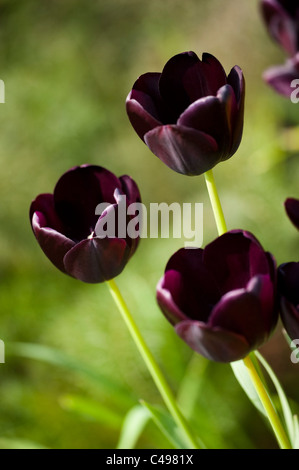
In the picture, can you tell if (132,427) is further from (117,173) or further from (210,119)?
(117,173)

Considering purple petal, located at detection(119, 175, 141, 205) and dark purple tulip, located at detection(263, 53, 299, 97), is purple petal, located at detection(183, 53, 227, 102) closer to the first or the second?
purple petal, located at detection(119, 175, 141, 205)

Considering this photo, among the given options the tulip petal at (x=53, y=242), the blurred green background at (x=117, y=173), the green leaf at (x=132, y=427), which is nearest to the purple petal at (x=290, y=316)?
the tulip petal at (x=53, y=242)

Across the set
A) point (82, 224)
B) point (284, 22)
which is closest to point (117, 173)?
point (284, 22)

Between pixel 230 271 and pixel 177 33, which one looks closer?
pixel 230 271

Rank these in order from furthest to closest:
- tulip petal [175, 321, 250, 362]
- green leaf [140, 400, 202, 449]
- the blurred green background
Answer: the blurred green background → green leaf [140, 400, 202, 449] → tulip petal [175, 321, 250, 362]

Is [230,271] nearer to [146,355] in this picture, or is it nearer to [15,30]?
[146,355]

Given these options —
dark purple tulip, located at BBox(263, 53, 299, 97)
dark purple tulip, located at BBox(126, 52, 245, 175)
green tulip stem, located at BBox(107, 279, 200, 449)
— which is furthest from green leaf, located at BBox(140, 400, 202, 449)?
dark purple tulip, located at BBox(263, 53, 299, 97)

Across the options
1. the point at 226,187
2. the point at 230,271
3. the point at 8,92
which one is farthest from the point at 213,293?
the point at 8,92
